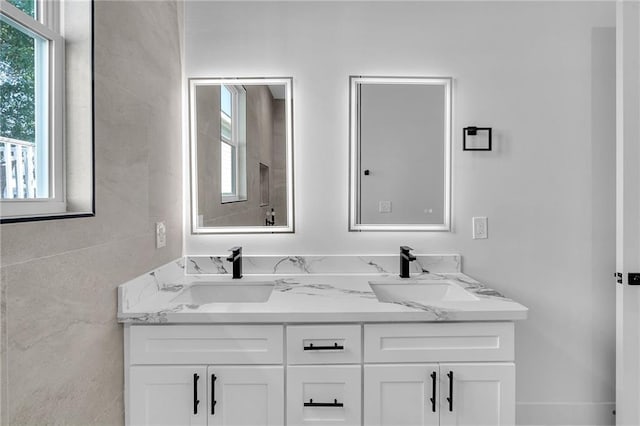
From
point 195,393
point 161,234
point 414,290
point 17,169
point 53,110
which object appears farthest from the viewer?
point 414,290

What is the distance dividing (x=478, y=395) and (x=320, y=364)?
1.93ft

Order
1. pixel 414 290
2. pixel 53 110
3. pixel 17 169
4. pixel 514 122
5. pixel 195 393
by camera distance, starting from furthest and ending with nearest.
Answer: pixel 514 122 < pixel 414 290 < pixel 195 393 < pixel 53 110 < pixel 17 169

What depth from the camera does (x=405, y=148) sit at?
6.22 ft

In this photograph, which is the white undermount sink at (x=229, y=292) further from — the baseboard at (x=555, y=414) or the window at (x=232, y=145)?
the baseboard at (x=555, y=414)

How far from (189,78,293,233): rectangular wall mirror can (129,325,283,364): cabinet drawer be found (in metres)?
0.67

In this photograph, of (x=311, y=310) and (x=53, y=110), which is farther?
(x=311, y=310)

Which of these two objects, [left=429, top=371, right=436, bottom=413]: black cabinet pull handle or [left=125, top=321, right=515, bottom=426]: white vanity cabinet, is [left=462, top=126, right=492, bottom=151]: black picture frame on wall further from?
Answer: [left=429, top=371, right=436, bottom=413]: black cabinet pull handle

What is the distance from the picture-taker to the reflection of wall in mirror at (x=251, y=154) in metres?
1.91

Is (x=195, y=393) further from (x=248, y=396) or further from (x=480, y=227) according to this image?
(x=480, y=227)

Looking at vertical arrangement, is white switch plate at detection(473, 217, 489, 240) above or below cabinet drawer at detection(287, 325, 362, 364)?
above

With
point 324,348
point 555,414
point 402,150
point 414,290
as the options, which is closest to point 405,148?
point 402,150

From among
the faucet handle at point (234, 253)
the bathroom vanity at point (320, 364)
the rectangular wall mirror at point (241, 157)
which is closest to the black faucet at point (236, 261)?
the faucet handle at point (234, 253)

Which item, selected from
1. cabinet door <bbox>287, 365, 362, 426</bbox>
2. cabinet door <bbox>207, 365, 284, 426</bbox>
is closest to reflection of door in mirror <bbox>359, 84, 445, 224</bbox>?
cabinet door <bbox>287, 365, 362, 426</bbox>

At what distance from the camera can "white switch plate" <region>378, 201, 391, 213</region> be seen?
191 cm
